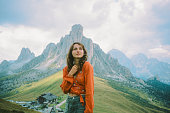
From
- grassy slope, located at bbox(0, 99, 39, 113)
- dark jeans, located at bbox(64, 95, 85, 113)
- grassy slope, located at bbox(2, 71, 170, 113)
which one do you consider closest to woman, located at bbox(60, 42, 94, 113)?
dark jeans, located at bbox(64, 95, 85, 113)

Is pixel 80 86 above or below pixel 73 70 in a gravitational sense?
below

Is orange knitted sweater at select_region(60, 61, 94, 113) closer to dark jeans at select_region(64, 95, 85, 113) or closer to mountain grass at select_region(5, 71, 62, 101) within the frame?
dark jeans at select_region(64, 95, 85, 113)

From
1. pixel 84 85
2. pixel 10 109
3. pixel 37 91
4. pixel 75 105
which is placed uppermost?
pixel 84 85

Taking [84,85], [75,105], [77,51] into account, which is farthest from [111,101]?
[77,51]

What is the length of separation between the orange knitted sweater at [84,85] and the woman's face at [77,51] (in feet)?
1.83

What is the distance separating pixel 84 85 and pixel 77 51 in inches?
58.4

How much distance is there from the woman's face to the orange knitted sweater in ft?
1.83

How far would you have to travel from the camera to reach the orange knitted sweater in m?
4.27

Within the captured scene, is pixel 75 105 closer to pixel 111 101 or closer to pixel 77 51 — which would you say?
pixel 77 51

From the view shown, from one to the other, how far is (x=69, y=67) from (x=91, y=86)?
4.59 feet

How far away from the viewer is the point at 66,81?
4.82 meters

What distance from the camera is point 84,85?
470cm

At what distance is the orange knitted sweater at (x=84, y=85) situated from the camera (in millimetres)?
4270

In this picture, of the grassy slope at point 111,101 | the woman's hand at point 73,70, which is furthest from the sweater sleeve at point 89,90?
the grassy slope at point 111,101
